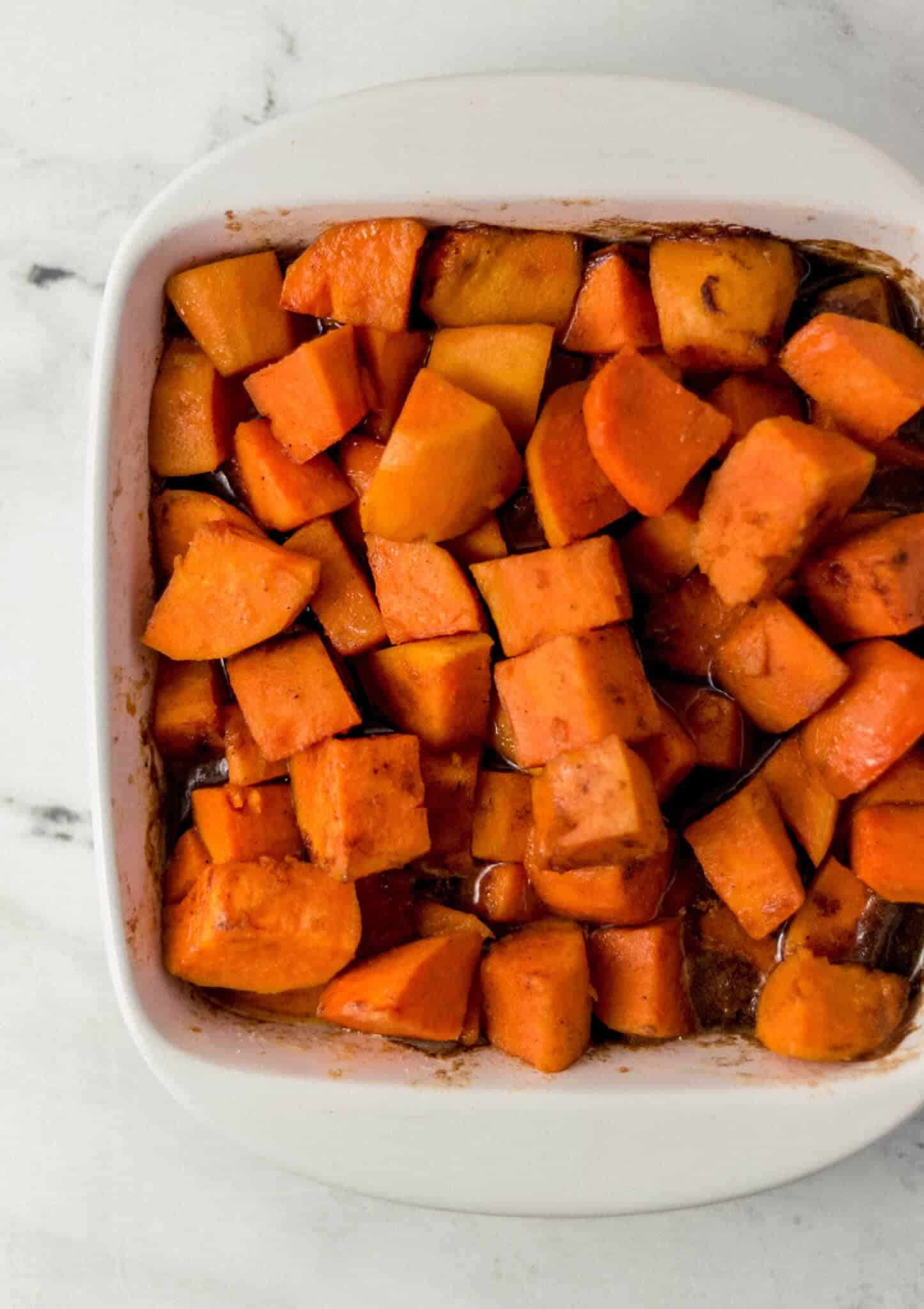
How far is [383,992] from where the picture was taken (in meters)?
1.22

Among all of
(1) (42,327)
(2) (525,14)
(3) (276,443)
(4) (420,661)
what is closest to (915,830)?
(4) (420,661)

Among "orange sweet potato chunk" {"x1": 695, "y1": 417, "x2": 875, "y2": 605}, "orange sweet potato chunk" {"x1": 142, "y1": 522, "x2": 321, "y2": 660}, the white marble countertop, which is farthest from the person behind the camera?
the white marble countertop

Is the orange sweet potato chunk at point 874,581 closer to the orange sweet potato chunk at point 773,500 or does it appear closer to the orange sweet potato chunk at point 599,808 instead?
the orange sweet potato chunk at point 773,500

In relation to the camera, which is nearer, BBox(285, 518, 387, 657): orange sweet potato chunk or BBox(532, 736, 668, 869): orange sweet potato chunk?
BBox(532, 736, 668, 869): orange sweet potato chunk

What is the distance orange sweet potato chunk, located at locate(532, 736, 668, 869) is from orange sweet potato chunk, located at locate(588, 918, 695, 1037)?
126 mm

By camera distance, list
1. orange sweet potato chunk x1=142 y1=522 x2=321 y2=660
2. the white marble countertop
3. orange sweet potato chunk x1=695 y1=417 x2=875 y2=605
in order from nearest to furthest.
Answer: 1. orange sweet potato chunk x1=695 y1=417 x2=875 y2=605
2. orange sweet potato chunk x1=142 y1=522 x2=321 y2=660
3. the white marble countertop

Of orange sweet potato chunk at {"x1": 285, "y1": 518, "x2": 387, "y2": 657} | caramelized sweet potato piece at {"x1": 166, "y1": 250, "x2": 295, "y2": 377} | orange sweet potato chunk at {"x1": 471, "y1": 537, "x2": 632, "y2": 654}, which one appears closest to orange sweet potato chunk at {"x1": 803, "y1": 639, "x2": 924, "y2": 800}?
orange sweet potato chunk at {"x1": 471, "y1": 537, "x2": 632, "y2": 654}

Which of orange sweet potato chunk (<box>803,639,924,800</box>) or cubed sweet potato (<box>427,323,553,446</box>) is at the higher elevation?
cubed sweet potato (<box>427,323,553,446</box>)

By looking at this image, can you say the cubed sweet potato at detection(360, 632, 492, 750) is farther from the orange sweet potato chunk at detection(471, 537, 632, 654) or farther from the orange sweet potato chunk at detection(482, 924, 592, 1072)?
the orange sweet potato chunk at detection(482, 924, 592, 1072)

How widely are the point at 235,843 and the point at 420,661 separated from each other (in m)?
0.28

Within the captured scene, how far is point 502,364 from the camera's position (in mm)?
1247

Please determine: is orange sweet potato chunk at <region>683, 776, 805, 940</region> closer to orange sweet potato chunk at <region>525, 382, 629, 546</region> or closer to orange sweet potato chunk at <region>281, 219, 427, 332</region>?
orange sweet potato chunk at <region>525, 382, 629, 546</region>

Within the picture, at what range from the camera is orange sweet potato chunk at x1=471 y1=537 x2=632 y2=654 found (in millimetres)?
1224

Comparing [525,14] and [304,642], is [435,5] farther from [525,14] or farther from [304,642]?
[304,642]
